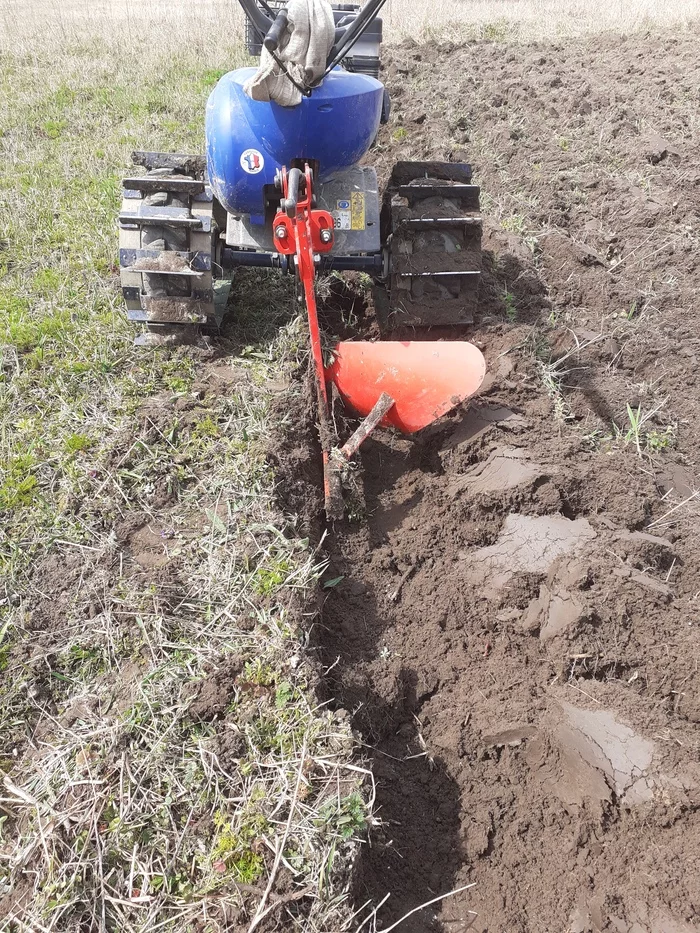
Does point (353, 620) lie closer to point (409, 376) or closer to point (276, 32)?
point (409, 376)

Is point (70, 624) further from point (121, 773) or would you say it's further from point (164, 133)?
point (164, 133)

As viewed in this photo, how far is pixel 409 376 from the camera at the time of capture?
11.3ft

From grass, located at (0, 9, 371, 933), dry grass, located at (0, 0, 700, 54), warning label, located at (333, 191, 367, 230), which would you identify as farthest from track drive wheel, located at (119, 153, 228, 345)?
dry grass, located at (0, 0, 700, 54)

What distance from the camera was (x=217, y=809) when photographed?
201cm

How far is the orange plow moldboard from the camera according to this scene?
3.32 metres

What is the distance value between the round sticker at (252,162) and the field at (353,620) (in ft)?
3.11

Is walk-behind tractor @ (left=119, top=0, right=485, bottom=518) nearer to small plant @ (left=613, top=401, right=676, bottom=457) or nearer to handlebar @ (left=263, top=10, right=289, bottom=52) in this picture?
handlebar @ (left=263, top=10, right=289, bottom=52)

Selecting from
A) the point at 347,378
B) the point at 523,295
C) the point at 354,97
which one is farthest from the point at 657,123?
the point at 347,378

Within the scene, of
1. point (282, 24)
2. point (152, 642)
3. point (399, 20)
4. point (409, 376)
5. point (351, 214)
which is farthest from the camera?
point (399, 20)

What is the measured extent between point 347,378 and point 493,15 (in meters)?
12.3

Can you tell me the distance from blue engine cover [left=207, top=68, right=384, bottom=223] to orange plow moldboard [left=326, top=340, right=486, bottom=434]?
100cm

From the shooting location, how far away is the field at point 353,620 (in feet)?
6.48

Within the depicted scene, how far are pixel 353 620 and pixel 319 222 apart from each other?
6.49 feet

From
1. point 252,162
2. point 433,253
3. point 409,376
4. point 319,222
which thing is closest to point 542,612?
point 409,376
